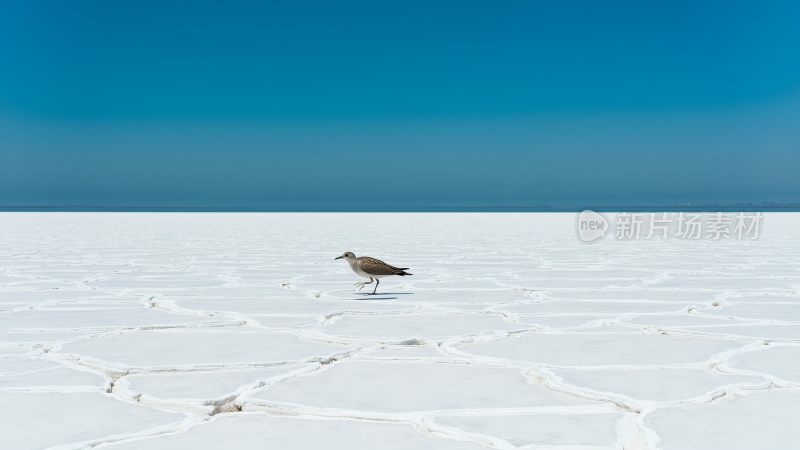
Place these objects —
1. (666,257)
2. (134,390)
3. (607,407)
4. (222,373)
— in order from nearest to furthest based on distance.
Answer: (607,407)
(134,390)
(222,373)
(666,257)

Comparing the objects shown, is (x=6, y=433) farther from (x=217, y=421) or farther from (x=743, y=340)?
(x=743, y=340)

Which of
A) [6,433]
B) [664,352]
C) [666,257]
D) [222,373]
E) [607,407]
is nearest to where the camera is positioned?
[6,433]

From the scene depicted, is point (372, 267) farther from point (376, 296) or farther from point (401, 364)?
point (401, 364)

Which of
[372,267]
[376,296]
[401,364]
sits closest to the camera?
[401,364]

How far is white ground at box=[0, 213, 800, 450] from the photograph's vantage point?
155 cm

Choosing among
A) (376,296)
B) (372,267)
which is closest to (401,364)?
(372,267)

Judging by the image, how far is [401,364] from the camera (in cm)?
224

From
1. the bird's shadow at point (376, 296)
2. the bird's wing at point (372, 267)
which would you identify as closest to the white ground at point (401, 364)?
the bird's shadow at point (376, 296)

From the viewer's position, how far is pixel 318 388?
193 cm

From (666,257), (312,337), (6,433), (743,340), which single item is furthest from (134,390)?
(666,257)

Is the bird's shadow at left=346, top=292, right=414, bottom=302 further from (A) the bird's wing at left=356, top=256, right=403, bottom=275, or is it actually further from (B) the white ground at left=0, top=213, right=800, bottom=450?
(A) the bird's wing at left=356, top=256, right=403, bottom=275

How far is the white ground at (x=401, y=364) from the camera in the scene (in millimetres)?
1555

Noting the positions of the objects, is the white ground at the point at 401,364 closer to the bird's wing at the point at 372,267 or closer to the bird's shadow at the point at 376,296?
the bird's shadow at the point at 376,296

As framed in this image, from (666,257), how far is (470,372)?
5533 mm
